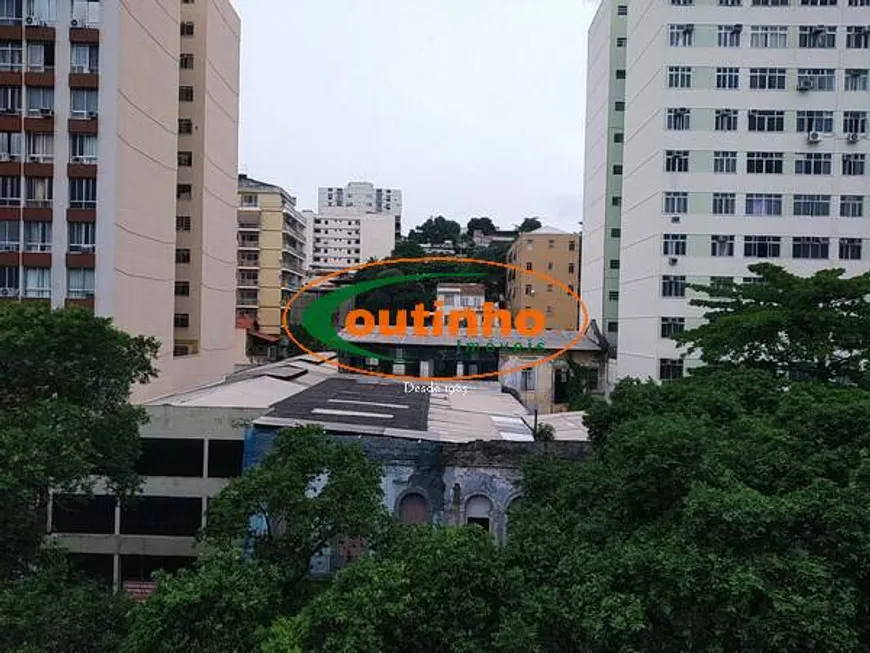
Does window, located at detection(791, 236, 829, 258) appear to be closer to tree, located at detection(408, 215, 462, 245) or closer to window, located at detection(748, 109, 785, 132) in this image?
window, located at detection(748, 109, 785, 132)

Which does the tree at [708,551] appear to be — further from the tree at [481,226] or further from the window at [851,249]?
the tree at [481,226]

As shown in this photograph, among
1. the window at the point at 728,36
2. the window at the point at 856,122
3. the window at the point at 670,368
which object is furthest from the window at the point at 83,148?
the window at the point at 856,122

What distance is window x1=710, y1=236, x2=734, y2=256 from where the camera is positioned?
2312cm

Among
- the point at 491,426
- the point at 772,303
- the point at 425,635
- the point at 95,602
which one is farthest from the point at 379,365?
the point at 425,635

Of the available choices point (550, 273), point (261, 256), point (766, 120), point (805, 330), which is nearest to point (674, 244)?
point (766, 120)

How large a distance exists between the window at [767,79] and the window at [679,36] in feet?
7.82

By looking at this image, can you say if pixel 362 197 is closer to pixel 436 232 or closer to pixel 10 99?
pixel 436 232

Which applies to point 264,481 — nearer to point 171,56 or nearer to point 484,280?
point 171,56

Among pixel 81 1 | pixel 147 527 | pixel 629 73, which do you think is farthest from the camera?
pixel 629 73

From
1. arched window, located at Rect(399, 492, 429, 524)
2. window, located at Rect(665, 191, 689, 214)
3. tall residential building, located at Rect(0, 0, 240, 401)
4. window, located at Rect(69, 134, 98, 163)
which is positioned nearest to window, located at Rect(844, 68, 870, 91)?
window, located at Rect(665, 191, 689, 214)

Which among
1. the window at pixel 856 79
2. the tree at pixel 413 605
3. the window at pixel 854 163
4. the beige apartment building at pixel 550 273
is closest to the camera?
the tree at pixel 413 605

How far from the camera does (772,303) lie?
51.0ft

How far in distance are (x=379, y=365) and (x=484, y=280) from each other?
21868 mm

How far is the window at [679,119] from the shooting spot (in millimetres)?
23078
